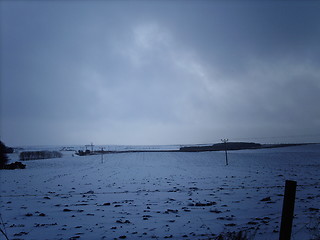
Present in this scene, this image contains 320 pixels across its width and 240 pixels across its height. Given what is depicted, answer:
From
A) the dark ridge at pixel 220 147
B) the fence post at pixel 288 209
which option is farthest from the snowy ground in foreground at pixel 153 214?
the dark ridge at pixel 220 147

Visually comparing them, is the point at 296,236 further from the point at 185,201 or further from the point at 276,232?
the point at 185,201

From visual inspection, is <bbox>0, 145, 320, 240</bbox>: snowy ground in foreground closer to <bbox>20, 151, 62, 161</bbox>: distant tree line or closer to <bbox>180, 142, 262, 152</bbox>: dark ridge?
<bbox>20, 151, 62, 161</bbox>: distant tree line

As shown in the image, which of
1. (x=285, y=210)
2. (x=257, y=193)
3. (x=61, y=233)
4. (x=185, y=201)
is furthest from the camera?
(x=257, y=193)

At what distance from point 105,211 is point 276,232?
6698 mm

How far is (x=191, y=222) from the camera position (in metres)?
7.26

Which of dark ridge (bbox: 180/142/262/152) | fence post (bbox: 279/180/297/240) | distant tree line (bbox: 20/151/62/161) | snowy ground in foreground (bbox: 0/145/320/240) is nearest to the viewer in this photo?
fence post (bbox: 279/180/297/240)

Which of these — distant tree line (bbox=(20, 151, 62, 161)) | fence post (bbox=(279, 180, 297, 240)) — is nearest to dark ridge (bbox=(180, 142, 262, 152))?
distant tree line (bbox=(20, 151, 62, 161))

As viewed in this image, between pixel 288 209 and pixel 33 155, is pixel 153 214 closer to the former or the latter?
pixel 288 209

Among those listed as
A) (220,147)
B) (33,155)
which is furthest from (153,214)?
(220,147)

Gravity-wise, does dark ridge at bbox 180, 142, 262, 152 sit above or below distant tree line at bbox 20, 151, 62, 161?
below

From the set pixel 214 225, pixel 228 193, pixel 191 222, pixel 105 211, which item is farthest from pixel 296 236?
pixel 105 211

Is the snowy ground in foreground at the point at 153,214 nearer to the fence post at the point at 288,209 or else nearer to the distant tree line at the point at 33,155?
the fence post at the point at 288,209

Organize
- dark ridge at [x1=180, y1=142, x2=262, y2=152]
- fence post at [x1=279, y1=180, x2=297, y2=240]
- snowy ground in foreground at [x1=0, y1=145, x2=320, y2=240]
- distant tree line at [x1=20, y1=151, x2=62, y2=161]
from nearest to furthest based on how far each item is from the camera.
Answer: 1. fence post at [x1=279, y1=180, x2=297, y2=240]
2. snowy ground in foreground at [x1=0, y1=145, x2=320, y2=240]
3. distant tree line at [x1=20, y1=151, x2=62, y2=161]
4. dark ridge at [x1=180, y1=142, x2=262, y2=152]

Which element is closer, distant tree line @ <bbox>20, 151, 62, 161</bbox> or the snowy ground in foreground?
the snowy ground in foreground
